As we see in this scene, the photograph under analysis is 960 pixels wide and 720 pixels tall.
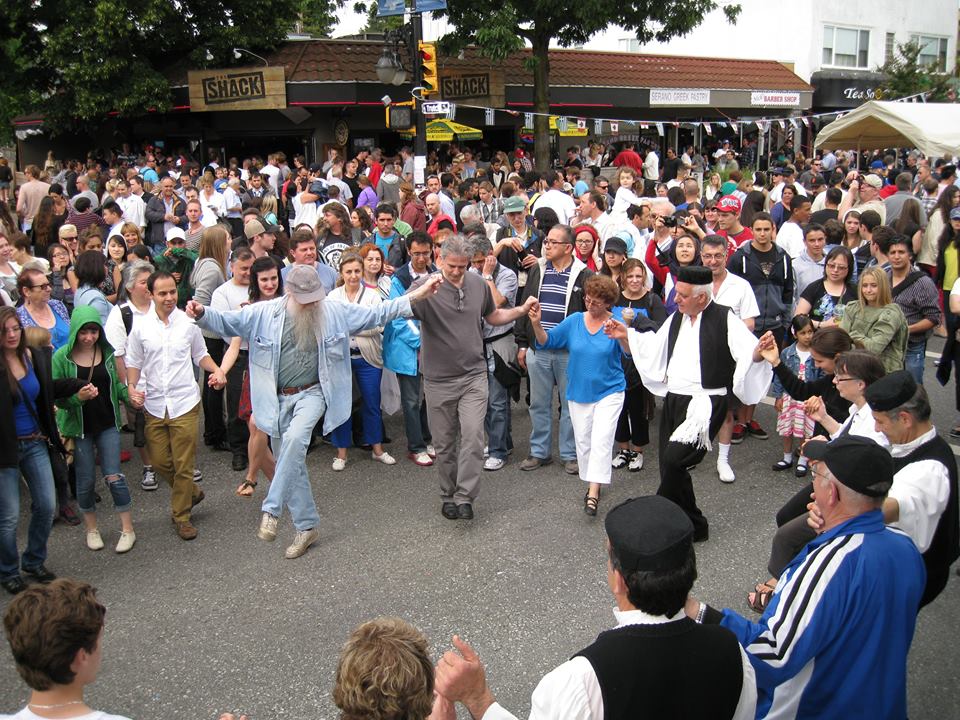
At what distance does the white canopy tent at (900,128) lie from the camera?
12656 millimetres

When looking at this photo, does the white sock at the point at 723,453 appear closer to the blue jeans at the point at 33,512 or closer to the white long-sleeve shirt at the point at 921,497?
the white long-sleeve shirt at the point at 921,497

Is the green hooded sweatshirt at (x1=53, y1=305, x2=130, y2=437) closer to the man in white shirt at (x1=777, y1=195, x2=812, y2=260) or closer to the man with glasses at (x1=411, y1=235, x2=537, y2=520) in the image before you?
the man with glasses at (x1=411, y1=235, x2=537, y2=520)

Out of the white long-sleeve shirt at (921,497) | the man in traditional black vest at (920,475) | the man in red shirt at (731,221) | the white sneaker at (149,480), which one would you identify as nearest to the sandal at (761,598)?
the man in traditional black vest at (920,475)

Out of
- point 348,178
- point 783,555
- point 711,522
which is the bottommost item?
point 711,522

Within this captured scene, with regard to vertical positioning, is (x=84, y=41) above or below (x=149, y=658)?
above

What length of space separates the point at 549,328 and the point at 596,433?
1.22 m

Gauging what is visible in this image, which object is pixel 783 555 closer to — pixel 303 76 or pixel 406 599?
pixel 406 599

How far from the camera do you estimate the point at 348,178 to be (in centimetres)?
1524

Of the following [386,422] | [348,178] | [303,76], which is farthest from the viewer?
[303,76]

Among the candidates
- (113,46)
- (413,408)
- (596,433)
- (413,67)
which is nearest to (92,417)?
(413,408)

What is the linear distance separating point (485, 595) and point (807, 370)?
3.43m

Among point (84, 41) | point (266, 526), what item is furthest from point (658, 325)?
point (84, 41)

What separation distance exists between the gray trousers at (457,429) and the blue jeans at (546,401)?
37.8 inches

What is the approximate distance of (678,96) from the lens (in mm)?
27109
